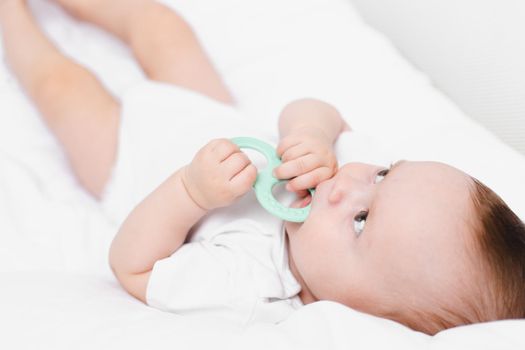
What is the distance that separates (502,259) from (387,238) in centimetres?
Answer: 15

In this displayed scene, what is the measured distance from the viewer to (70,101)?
3.76 feet

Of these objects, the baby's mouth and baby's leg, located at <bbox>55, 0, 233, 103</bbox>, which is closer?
the baby's mouth

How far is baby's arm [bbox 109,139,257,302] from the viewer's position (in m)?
0.85

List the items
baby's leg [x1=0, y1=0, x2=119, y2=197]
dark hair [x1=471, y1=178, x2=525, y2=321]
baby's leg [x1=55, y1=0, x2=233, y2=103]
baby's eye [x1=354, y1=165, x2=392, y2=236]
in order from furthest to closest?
baby's leg [x1=55, y1=0, x2=233, y2=103] → baby's leg [x1=0, y1=0, x2=119, y2=197] → baby's eye [x1=354, y1=165, x2=392, y2=236] → dark hair [x1=471, y1=178, x2=525, y2=321]

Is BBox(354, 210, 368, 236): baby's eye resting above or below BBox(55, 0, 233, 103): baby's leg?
below

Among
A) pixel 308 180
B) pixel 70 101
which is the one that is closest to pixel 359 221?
pixel 308 180

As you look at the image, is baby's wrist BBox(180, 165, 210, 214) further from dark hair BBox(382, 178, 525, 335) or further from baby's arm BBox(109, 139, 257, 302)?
dark hair BBox(382, 178, 525, 335)

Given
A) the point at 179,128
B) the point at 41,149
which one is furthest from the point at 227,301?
the point at 41,149

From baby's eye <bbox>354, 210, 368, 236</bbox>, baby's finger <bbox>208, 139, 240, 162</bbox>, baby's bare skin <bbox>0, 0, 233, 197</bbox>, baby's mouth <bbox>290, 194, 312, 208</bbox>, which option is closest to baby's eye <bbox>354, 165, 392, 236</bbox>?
baby's eye <bbox>354, 210, 368, 236</bbox>

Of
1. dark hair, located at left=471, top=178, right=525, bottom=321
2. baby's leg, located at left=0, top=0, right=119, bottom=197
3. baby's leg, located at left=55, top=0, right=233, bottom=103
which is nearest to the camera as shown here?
dark hair, located at left=471, top=178, right=525, bottom=321

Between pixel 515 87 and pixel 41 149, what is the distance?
1020 mm

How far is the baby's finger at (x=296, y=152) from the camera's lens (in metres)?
0.90

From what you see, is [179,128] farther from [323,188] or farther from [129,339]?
[129,339]

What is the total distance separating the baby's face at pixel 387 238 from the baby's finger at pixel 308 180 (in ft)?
0.04
